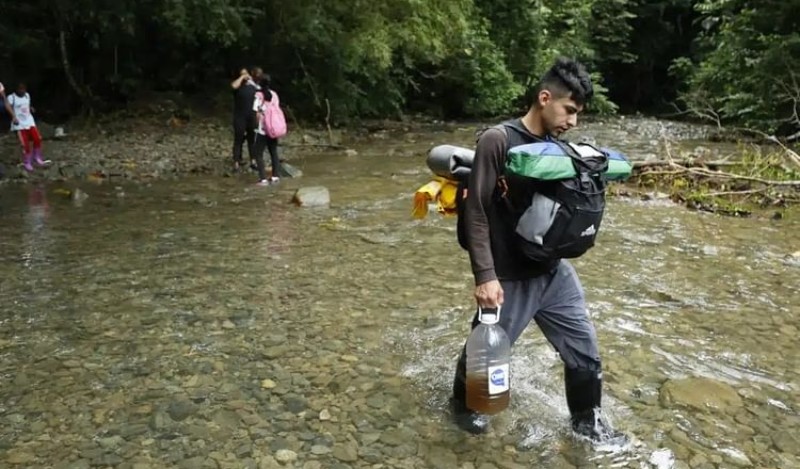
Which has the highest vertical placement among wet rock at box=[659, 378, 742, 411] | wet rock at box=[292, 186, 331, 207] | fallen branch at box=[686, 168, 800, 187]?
fallen branch at box=[686, 168, 800, 187]

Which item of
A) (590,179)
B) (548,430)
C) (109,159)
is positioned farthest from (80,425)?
(109,159)

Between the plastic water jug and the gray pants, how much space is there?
0.40 feet

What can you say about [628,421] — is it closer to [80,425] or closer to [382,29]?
[80,425]

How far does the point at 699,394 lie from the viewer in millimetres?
4445

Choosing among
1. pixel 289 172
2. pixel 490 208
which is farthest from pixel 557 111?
pixel 289 172

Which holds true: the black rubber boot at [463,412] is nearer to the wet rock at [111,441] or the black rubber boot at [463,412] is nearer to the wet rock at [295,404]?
the wet rock at [295,404]

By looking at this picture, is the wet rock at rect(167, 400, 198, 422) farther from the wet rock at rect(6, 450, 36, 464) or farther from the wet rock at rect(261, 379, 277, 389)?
the wet rock at rect(6, 450, 36, 464)

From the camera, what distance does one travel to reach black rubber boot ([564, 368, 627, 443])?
370 centimetres

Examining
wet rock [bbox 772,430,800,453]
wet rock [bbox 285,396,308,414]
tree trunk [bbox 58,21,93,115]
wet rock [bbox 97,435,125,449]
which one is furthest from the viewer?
tree trunk [bbox 58,21,93,115]

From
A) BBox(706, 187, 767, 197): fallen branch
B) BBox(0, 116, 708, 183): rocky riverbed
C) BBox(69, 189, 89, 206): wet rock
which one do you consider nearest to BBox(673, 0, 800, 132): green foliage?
BBox(0, 116, 708, 183): rocky riverbed

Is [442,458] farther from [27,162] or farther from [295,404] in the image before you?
[27,162]

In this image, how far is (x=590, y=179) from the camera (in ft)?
10.9

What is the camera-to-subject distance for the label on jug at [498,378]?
350 centimetres

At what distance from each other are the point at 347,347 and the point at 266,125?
741 centimetres
